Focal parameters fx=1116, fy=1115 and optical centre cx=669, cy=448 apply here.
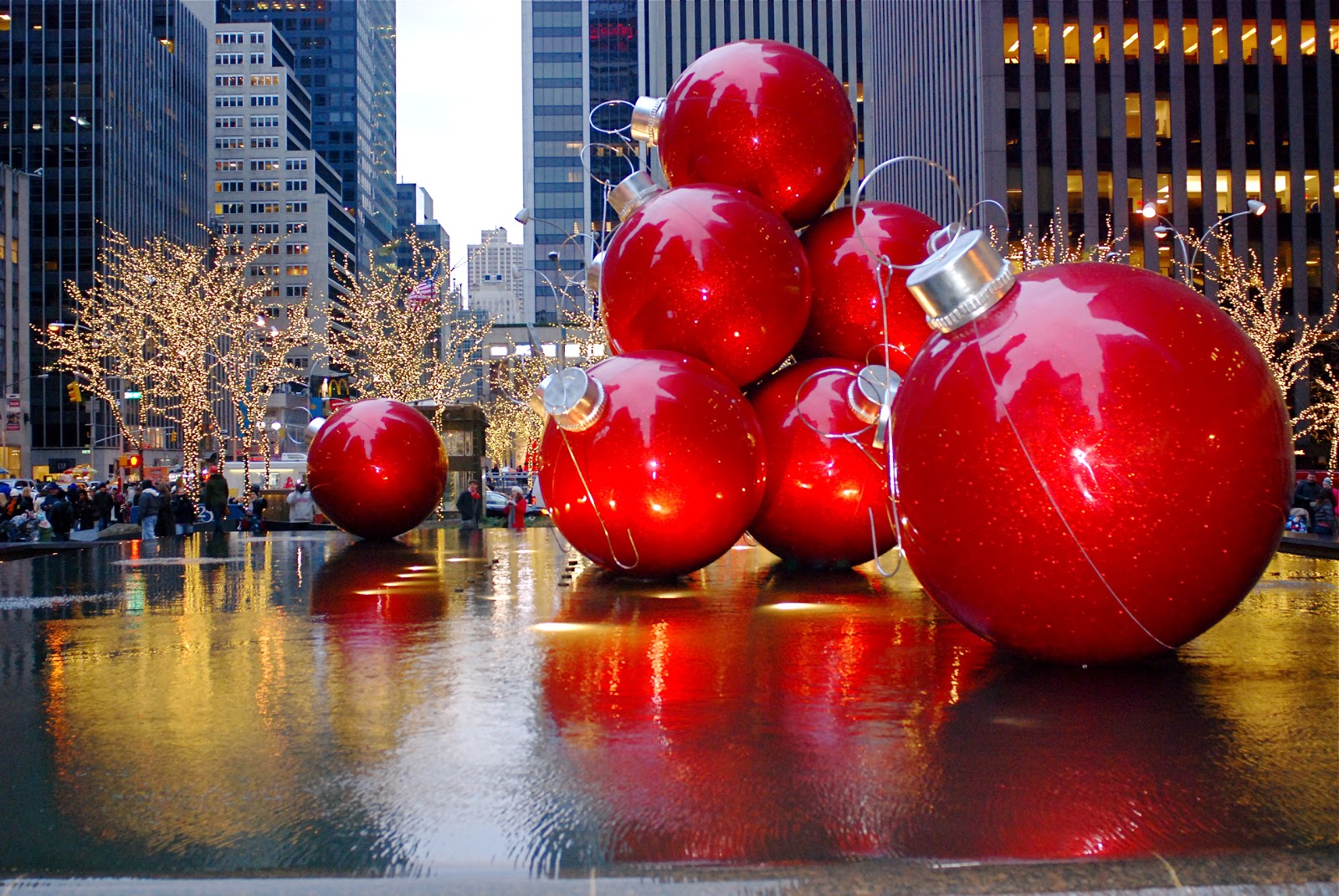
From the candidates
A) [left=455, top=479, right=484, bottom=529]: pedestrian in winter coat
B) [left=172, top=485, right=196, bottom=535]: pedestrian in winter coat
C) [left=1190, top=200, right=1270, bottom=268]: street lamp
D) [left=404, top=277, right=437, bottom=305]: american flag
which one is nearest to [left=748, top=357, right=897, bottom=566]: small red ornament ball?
[left=1190, top=200, right=1270, bottom=268]: street lamp

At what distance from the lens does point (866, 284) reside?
8859mm

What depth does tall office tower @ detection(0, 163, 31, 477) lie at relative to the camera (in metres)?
78.3

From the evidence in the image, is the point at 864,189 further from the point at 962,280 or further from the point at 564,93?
the point at 564,93

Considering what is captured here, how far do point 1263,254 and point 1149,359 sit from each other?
196 ft

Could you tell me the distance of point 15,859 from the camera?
8.53 ft

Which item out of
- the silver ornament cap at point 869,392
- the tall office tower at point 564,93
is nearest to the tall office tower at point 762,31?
the tall office tower at point 564,93

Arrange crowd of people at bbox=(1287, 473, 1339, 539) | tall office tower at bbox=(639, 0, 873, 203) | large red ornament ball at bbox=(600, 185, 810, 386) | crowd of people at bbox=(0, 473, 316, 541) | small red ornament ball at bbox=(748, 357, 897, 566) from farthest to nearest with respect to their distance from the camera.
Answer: tall office tower at bbox=(639, 0, 873, 203)
crowd of people at bbox=(0, 473, 316, 541)
crowd of people at bbox=(1287, 473, 1339, 539)
small red ornament ball at bbox=(748, 357, 897, 566)
large red ornament ball at bbox=(600, 185, 810, 386)

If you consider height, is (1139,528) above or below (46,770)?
above

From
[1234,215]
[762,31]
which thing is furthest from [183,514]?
[762,31]

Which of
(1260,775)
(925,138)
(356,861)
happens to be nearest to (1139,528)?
(1260,775)

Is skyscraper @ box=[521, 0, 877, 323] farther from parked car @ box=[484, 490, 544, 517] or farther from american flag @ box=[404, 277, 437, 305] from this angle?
parked car @ box=[484, 490, 544, 517]

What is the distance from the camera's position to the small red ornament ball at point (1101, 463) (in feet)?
14.4

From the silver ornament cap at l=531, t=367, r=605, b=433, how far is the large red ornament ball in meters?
0.96

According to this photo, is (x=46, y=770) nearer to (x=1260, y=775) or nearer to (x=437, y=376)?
(x=1260, y=775)
